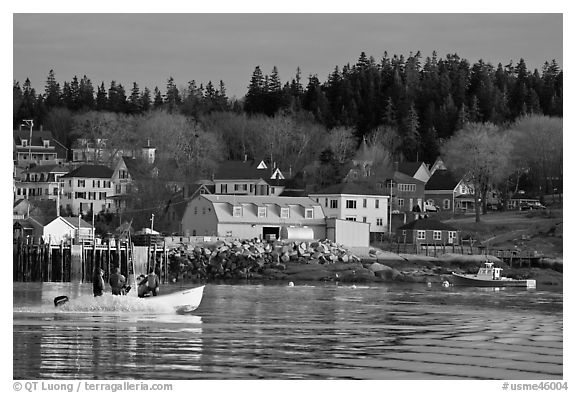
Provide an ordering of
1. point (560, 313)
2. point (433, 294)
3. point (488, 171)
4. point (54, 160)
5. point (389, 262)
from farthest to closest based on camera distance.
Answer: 1. point (54, 160)
2. point (488, 171)
3. point (389, 262)
4. point (433, 294)
5. point (560, 313)

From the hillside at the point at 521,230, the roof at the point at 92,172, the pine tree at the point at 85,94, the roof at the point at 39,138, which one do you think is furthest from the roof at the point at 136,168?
the pine tree at the point at 85,94

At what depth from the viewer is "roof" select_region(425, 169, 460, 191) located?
120000 mm

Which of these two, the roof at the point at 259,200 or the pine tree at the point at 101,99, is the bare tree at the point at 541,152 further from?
the pine tree at the point at 101,99

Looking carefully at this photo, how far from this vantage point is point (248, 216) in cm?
8862

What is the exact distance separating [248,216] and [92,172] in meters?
37.3

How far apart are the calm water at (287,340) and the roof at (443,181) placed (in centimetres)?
7206

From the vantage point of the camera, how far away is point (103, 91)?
555 ft

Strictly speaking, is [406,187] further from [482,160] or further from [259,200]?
[259,200]

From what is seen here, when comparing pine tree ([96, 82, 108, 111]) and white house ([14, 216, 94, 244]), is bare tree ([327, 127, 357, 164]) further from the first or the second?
white house ([14, 216, 94, 244])

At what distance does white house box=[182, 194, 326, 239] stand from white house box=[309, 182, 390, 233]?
4872mm
